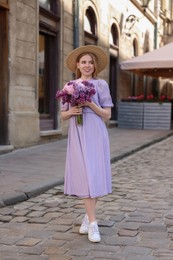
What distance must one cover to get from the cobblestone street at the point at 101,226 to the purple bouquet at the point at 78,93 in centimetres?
108

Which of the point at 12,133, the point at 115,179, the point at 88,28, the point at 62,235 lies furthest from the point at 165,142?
the point at 62,235

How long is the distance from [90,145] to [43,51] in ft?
26.5

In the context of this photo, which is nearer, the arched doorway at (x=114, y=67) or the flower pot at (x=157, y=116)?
the flower pot at (x=157, y=116)

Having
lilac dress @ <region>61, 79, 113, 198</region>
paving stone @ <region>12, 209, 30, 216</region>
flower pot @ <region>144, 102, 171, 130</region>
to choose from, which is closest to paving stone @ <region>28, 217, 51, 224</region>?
paving stone @ <region>12, 209, 30, 216</region>

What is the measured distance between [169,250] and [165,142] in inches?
381

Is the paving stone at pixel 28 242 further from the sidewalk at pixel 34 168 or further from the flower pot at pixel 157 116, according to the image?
the flower pot at pixel 157 116

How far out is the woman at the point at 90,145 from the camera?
12.8 ft

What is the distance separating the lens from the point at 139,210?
5.09 metres

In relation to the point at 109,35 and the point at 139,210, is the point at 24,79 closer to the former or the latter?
the point at 139,210

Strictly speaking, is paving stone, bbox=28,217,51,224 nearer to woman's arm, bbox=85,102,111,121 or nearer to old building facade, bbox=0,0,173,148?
woman's arm, bbox=85,102,111,121

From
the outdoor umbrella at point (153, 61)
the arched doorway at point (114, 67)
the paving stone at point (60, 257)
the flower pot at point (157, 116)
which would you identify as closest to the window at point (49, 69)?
the outdoor umbrella at point (153, 61)

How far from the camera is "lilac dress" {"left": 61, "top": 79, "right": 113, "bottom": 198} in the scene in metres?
3.91

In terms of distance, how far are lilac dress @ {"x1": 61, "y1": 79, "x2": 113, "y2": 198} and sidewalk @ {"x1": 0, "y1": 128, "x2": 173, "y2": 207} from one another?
4.90 ft

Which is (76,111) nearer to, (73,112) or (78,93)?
(73,112)
